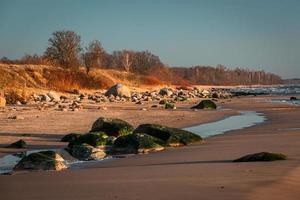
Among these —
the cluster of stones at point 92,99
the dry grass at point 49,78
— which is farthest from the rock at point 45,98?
the dry grass at point 49,78

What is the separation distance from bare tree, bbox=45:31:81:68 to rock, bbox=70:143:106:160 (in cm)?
5379

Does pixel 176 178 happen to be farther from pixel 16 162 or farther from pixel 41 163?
pixel 16 162

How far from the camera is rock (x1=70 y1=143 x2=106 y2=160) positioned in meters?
11.6

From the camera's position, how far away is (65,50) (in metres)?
65.9

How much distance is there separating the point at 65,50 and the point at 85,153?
182 ft

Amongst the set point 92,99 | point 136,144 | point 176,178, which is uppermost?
point 176,178

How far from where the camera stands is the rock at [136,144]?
12664 mm

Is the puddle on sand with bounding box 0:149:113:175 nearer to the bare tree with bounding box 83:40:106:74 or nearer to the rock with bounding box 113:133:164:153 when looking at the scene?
the rock with bounding box 113:133:164:153

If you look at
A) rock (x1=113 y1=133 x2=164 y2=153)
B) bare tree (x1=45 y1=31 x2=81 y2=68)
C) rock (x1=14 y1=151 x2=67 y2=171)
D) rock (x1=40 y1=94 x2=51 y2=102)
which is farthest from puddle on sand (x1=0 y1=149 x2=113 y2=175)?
bare tree (x1=45 y1=31 x2=81 y2=68)

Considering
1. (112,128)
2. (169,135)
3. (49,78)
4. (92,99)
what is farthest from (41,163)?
(49,78)

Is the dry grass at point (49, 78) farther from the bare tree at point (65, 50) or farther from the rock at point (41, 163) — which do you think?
the rock at point (41, 163)

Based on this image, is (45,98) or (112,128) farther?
(45,98)

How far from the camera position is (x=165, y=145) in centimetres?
1357

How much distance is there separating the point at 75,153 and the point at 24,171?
100 inches
